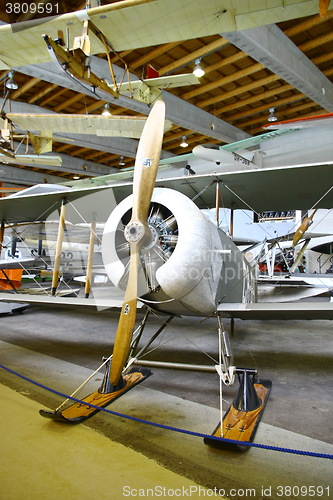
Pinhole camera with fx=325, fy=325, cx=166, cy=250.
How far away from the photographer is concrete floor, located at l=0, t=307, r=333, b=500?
5.95 feet

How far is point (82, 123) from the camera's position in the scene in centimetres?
749

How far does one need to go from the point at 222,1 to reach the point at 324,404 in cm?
459

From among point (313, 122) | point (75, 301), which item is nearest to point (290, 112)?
point (313, 122)

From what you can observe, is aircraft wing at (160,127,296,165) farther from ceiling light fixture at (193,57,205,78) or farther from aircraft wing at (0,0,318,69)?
aircraft wing at (0,0,318,69)

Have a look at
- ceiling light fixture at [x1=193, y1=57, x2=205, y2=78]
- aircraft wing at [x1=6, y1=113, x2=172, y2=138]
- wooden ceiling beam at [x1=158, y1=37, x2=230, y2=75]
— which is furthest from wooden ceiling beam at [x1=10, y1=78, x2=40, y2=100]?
ceiling light fixture at [x1=193, y1=57, x2=205, y2=78]

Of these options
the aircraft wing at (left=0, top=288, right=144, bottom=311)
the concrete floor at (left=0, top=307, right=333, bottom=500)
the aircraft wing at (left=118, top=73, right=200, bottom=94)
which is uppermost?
the aircraft wing at (left=118, top=73, right=200, bottom=94)

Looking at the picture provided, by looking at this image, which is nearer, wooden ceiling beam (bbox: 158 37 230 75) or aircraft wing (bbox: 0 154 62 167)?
wooden ceiling beam (bbox: 158 37 230 75)

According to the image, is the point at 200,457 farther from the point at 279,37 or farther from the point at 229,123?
the point at 229,123

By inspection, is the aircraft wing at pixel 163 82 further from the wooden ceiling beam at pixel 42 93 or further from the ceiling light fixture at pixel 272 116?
the ceiling light fixture at pixel 272 116

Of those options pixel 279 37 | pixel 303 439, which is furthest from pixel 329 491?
pixel 279 37

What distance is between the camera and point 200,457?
196 centimetres

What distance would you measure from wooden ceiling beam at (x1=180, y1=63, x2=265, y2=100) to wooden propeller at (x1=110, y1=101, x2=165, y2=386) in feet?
18.8

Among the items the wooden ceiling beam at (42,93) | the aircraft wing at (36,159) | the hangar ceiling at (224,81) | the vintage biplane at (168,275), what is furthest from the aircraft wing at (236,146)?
the vintage biplane at (168,275)

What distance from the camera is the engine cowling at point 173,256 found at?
2506 millimetres
